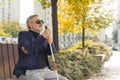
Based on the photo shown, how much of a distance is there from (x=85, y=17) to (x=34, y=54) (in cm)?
1478

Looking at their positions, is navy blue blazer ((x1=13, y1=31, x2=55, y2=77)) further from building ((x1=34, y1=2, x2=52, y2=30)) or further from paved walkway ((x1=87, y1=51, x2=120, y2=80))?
paved walkway ((x1=87, y1=51, x2=120, y2=80))

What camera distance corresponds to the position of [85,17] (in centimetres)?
1895

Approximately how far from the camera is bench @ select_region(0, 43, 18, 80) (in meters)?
6.00

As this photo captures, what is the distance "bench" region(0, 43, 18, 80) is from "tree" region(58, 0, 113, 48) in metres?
11.7

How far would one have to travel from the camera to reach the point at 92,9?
64.2 feet

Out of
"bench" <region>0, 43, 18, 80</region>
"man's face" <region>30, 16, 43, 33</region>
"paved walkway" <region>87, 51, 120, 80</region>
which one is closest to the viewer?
"man's face" <region>30, 16, 43, 33</region>

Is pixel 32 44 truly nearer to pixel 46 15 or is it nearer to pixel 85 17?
pixel 85 17

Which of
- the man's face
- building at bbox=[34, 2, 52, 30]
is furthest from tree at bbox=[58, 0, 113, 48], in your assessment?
the man's face

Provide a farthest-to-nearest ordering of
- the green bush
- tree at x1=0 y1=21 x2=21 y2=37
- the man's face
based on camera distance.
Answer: tree at x1=0 y1=21 x2=21 y2=37, the green bush, the man's face

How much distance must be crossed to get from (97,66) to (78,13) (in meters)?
5.87

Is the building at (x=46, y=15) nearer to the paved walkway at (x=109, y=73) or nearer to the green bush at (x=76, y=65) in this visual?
the green bush at (x=76, y=65)

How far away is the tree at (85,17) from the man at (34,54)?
13607 millimetres

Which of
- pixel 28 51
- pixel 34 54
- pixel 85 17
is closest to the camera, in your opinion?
pixel 28 51

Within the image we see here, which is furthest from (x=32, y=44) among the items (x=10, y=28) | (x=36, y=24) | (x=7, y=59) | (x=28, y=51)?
(x=10, y=28)
